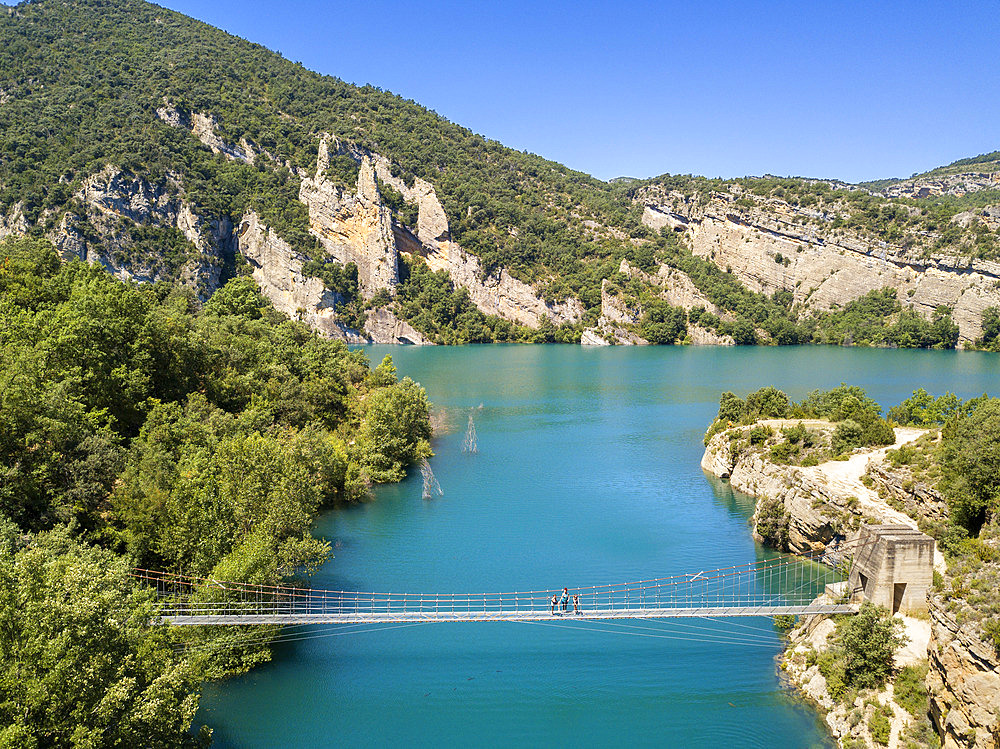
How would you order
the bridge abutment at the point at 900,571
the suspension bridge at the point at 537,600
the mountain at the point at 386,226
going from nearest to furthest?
the bridge abutment at the point at 900,571 < the suspension bridge at the point at 537,600 < the mountain at the point at 386,226

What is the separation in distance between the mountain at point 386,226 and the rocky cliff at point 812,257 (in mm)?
294

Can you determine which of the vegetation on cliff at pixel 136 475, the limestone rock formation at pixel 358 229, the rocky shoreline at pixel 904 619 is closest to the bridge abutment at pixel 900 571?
the rocky shoreline at pixel 904 619

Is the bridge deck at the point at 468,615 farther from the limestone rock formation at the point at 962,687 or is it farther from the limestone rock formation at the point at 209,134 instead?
the limestone rock formation at the point at 209,134

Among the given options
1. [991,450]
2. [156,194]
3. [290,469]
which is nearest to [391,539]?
[290,469]

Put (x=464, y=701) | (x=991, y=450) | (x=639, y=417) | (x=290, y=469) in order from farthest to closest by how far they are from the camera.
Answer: (x=639, y=417), (x=290, y=469), (x=991, y=450), (x=464, y=701)

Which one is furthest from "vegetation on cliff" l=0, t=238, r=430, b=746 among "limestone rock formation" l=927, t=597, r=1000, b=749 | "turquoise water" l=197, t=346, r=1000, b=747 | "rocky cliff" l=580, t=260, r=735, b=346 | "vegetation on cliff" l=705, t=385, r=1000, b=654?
"rocky cliff" l=580, t=260, r=735, b=346

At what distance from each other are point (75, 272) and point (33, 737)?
96.0ft

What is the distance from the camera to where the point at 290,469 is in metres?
24.8

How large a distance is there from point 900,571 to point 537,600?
9996mm

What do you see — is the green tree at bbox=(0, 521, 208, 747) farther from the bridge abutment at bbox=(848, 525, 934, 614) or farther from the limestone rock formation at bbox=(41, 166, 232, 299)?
the limestone rock formation at bbox=(41, 166, 232, 299)

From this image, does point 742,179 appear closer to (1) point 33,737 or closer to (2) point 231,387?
(2) point 231,387

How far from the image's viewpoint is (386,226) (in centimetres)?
11725

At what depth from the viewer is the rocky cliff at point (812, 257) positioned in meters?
101

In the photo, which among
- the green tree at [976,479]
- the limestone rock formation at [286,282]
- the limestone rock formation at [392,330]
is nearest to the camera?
the green tree at [976,479]
